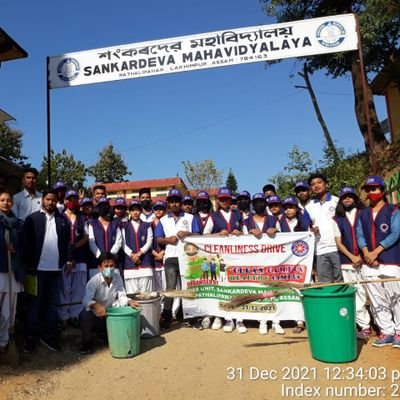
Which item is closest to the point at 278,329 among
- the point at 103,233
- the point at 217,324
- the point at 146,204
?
the point at 217,324

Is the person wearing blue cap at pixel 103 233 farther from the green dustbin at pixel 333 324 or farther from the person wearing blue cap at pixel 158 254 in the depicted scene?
the green dustbin at pixel 333 324

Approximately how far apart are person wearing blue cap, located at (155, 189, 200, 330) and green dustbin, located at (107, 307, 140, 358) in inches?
54.0

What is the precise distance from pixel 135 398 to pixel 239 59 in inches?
237

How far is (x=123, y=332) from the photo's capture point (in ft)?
15.7

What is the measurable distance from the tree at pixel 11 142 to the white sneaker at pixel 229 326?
1517 inches

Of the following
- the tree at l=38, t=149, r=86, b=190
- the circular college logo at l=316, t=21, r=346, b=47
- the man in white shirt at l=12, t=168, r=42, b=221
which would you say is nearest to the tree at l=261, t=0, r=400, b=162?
the circular college logo at l=316, t=21, r=346, b=47

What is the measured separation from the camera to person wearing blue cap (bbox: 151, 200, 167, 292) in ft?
21.5

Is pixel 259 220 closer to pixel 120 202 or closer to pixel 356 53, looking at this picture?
pixel 120 202

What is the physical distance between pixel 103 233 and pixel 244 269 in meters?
2.29

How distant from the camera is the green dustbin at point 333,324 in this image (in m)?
4.30

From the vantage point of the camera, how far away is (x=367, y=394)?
11.9ft

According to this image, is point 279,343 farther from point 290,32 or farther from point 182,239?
point 290,32

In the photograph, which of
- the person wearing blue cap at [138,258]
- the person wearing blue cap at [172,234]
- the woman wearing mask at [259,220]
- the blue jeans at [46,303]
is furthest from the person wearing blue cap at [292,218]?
the blue jeans at [46,303]

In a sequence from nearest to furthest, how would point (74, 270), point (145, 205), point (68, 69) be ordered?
1. point (74, 270)
2. point (145, 205)
3. point (68, 69)
